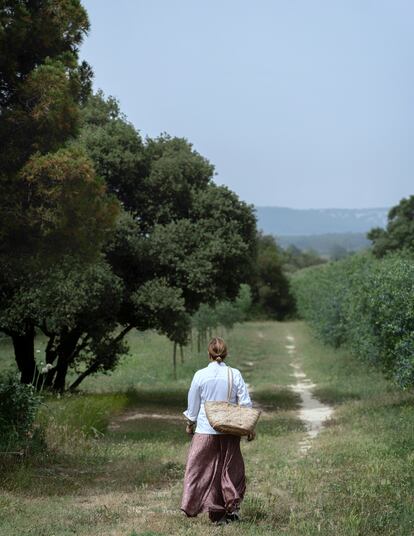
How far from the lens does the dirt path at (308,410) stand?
53.5ft

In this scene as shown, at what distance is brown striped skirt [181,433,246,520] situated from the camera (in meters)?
8.37

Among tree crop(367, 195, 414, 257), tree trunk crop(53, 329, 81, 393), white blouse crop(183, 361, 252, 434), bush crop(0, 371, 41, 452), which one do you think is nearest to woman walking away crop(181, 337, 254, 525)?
white blouse crop(183, 361, 252, 434)

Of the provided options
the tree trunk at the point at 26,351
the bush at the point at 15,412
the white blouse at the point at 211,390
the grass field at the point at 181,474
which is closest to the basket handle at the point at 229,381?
the white blouse at the point at 211,390

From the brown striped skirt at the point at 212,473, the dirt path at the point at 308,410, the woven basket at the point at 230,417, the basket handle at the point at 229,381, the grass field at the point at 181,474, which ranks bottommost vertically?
the dirt path at the point at 308,410

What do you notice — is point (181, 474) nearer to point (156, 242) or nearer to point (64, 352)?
point (156, 242)

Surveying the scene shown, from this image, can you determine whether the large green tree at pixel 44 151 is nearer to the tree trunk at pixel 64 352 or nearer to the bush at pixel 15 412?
the bush at pixel 15 412

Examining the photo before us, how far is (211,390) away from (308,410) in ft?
47.3

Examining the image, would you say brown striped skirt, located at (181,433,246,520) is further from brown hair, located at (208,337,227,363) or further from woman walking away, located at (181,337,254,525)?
brown hair, located at (208,337,227,363)

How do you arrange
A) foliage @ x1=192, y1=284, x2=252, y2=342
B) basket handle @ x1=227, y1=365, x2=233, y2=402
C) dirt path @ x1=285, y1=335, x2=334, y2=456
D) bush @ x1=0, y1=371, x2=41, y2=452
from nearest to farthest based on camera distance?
basket handle @ x1=227, y1=365, x2=233, y2=402 → bush @ x1=0, y1=371, x2=41, y2=452 → dirt path @ x1=285, y1=335, x2=334, y2=456 → foliage @ x1=192, y1=284, x2=252, y2=342

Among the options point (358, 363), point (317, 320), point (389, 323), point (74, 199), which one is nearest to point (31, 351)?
point (389, 323)

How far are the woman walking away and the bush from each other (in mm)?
4177

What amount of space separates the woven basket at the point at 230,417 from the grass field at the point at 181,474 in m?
0.96

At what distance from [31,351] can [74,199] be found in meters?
11.0

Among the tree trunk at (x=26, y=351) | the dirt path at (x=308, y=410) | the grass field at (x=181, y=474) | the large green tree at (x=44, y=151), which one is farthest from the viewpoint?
the tree trunk at (x=26, y=351)
